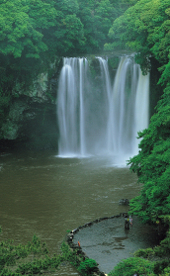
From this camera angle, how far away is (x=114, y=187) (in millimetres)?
29328

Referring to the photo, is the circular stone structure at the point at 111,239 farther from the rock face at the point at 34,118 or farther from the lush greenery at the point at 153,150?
the rock face at the point at 34,118

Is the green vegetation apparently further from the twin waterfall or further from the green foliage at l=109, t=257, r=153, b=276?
the green foliage at l=109, t=257, r=153, b=276

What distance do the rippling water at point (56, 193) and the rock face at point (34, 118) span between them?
3.88 metres

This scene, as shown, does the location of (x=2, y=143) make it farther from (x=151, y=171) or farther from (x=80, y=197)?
(x=151, y=171)

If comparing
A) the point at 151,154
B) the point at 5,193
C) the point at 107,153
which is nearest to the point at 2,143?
the point at 107,153

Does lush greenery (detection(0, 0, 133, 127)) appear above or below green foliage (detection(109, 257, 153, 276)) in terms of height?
above

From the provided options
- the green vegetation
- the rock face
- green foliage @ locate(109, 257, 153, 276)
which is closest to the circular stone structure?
green foliage @ locate(109, 257, 153, 276)

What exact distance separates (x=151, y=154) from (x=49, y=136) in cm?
2528

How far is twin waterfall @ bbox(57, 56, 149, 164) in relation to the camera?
4100cm

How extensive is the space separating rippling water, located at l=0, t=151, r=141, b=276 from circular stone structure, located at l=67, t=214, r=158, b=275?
1.05 m

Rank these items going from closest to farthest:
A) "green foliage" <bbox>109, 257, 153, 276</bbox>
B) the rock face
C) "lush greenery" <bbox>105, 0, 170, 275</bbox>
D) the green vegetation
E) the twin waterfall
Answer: "green foliage" <bbox>109, 257, 153, 276</bbox>, "lush greenery" <bbox>105, 0, 170, 275</bbox>, the green vegetation, the rock face, the twin waterfall

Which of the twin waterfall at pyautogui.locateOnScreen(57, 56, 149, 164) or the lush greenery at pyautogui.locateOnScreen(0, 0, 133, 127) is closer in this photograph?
the lush greenery at pyautogui.locateOnScreen(0, 0, 133, 127)

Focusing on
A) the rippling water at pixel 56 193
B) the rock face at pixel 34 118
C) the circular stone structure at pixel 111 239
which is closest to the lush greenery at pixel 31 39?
the rock face at pixel 34 118

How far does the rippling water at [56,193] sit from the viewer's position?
885 inches
